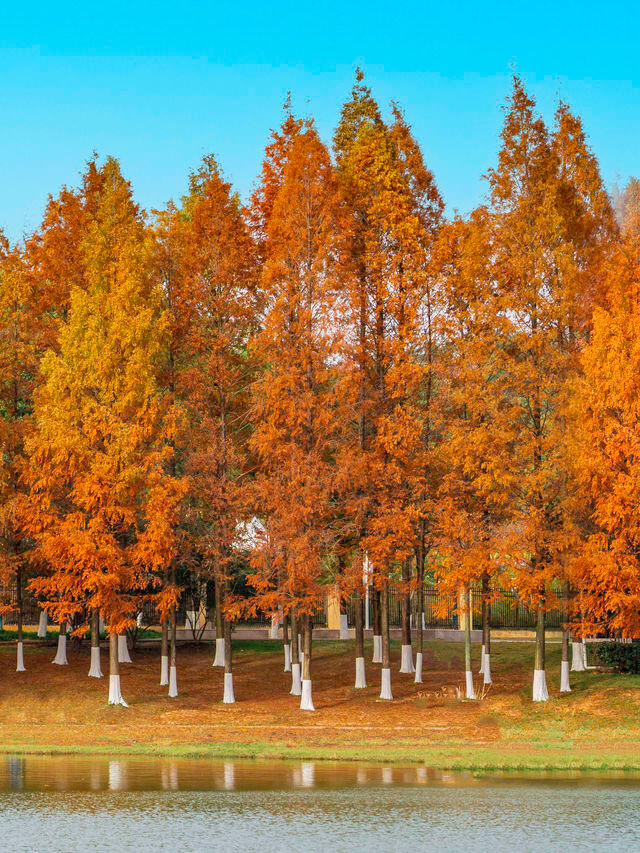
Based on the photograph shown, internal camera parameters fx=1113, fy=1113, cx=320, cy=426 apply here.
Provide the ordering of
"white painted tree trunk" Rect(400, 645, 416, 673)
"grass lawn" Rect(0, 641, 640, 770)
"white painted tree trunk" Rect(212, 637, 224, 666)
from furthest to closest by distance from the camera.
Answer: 1. "white painted tree trunk" Rect(212, 637, 224, 666)
2. "white painted tree trunk" Rect(400, 645, 416, 673)
3. "grass lawn" Rect(0, 641, 640, 770)

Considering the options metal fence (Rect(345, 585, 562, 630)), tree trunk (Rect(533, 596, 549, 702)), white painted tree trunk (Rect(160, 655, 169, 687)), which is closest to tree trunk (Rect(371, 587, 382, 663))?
metal fence (Rect(345, 585, 562, 630))

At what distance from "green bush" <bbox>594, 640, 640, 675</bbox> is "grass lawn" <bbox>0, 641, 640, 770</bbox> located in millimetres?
553

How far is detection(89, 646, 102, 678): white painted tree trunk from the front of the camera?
36125 mm

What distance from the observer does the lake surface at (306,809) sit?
52.7 feet

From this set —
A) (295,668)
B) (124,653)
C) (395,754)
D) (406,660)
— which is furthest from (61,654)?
(395,754)

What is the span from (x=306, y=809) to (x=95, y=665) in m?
19.4

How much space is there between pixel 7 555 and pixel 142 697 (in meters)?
6.07

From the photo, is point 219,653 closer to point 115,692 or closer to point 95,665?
point 95,665

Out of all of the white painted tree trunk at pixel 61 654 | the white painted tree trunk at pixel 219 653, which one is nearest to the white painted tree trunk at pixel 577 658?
the white painted tree trunk at pixel 219 653

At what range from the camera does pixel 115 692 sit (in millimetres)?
32375

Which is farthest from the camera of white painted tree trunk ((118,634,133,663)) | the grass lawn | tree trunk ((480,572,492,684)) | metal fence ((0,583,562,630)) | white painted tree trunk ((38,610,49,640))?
white painted tree trunk ((38,610,49,640))

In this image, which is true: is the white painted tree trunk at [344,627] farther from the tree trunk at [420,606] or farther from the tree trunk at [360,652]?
the tree trunk at [360,652]

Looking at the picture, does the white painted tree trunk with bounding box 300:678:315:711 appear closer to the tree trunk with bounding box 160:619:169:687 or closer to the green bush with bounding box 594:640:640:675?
the tree trunk with bounding box 160:619:169:687

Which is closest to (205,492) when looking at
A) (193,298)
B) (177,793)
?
(193,298)
